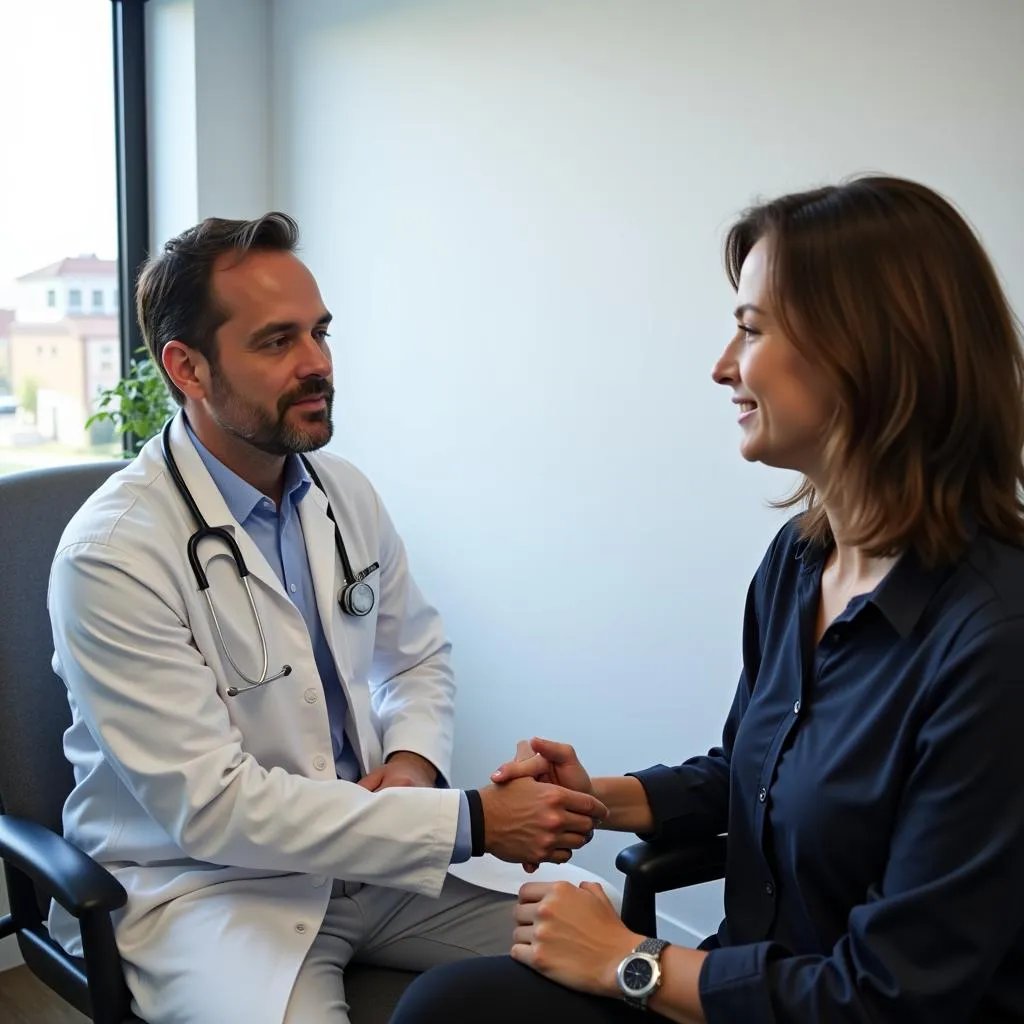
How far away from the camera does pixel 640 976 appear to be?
45.3 inches

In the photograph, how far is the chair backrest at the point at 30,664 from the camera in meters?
1.49

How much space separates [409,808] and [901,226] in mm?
860

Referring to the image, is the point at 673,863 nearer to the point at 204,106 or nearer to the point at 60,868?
the point at 60,868

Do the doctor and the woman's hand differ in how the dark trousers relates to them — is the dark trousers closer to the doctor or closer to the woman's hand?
the woman's hand

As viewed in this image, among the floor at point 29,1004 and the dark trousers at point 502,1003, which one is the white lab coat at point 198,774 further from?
the floor at point 29,1004

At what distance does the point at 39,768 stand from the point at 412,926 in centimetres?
53

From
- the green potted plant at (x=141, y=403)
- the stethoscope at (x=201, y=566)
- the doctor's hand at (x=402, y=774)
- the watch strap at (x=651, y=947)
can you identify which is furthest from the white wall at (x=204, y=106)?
the watch strap at (x=651, y=947)

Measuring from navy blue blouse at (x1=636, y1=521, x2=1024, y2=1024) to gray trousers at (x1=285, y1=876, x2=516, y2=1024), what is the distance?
1.19 feet

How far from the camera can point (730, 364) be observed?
1.30 meters

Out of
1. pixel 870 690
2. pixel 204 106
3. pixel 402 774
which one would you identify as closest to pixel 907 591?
pixel 870 690

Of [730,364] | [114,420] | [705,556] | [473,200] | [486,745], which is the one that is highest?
[473,200]

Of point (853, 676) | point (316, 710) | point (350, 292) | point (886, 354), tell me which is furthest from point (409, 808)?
point (350, 292)

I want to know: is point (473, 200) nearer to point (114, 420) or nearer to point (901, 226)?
point (114, 420)

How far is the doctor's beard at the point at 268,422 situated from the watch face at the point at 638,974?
0.82 meters
